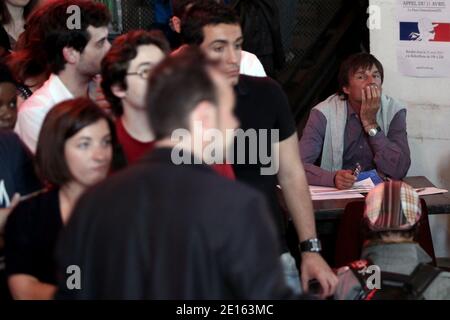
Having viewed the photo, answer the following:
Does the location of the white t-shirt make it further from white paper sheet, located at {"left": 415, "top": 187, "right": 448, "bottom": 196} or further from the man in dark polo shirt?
white paper sheet, located at {"left": 415, "top": 187, "right": 448, "bottom": 196}

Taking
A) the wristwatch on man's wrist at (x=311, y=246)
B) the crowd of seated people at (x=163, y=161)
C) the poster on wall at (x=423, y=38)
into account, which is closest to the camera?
the crowd of seated people at (x=163, y=161)

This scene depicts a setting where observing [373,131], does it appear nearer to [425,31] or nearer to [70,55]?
[425,31]

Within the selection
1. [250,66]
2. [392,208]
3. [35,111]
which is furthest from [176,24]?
[392,208]

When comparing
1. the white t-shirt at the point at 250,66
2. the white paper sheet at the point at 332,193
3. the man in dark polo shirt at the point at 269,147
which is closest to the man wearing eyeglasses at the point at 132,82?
the man in dark polo shirt at the point at 269,147

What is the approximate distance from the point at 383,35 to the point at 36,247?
3.43 metres

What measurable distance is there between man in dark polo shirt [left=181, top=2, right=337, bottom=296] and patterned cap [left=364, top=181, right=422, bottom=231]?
256mm

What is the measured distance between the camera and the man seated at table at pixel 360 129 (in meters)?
5.51

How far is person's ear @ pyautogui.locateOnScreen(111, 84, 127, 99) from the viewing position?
376 centimetres

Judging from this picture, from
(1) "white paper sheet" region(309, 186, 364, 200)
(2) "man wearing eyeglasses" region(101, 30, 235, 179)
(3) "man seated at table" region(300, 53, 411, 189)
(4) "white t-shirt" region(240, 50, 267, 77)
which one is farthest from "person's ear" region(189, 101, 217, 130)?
(3) "man seated at table" region(300, 53, 411, 189)

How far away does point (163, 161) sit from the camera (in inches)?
97.3

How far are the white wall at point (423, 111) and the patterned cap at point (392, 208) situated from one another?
2360mm

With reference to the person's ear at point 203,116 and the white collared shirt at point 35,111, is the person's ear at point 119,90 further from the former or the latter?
the person's ear at point 203,116

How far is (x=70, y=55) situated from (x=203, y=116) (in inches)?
76.5
